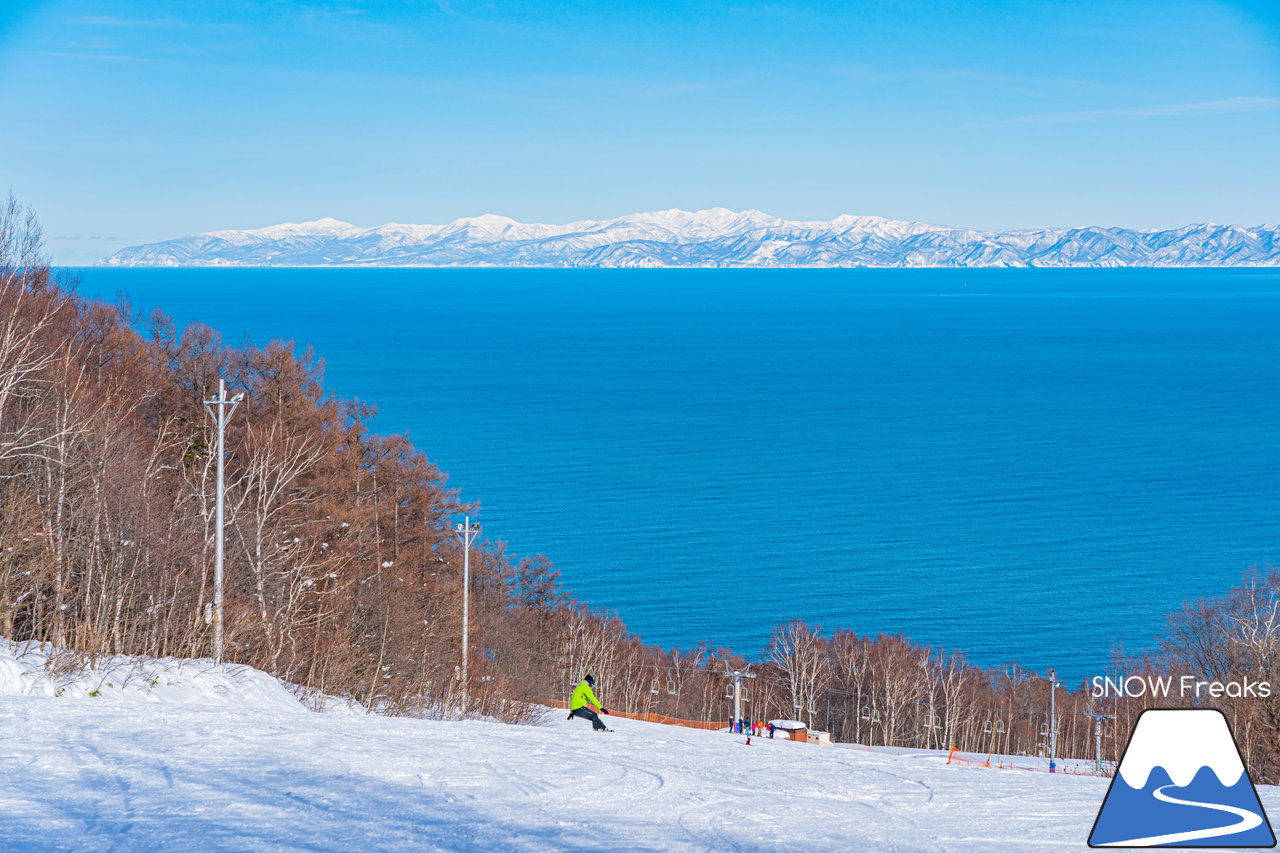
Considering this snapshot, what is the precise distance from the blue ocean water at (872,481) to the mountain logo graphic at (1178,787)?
4030 centimetres

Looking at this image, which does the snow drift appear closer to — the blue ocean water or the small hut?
the small hut

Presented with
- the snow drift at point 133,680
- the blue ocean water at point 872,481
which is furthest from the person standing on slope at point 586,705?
the blue ocean water at point 872,481

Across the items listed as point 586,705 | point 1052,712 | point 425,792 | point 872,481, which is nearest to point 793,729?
point 1052,712

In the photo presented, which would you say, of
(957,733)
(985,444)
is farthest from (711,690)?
(985,444)

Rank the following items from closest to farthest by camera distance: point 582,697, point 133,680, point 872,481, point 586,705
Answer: point 133,680 < point 582,697 < point 586,705 < point 872,481

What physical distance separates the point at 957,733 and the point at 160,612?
33.2m

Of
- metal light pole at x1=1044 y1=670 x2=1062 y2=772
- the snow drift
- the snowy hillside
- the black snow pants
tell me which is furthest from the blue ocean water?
the snowy hillside

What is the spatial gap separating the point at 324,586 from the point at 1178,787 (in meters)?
24.0

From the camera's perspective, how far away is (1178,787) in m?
4.60

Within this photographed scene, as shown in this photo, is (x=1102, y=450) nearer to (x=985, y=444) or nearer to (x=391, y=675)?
(x=985, y=444)

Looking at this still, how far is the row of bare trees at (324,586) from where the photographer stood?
1612 centimetres

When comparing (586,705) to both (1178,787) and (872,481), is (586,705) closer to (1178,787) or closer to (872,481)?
(1178,787)

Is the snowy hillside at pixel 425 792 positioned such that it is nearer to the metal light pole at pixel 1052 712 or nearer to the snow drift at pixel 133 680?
the snow drift at pixel 133 680

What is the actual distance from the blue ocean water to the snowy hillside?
34427 mm
